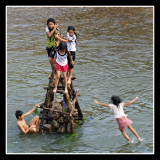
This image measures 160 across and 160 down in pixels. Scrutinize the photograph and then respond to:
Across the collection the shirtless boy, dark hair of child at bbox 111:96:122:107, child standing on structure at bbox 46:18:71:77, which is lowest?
the shirtless boy

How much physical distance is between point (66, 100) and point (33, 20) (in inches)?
543

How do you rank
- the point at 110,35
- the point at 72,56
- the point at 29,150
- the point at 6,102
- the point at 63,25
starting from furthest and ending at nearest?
1. the point at 63,25
2. the point at 110,35
3. the point at 6,102
4. the point at 72,56
5. the point at 29,150

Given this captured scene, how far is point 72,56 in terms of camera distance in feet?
32.9

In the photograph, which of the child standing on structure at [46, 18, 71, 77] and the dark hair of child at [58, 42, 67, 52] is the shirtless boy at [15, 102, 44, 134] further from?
the dark hair of child at [58, 42, 67, 52]

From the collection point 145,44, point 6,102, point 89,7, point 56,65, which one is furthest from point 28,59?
point 89,7

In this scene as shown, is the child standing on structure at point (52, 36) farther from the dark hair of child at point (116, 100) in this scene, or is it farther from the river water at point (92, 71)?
the river water at point (92, 71)

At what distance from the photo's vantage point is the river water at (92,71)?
969 cm

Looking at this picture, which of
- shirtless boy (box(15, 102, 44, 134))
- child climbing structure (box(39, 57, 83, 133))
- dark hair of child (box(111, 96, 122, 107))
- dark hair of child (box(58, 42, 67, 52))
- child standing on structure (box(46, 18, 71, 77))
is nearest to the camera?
dark hair of child (box(111, 96, 122, 107))

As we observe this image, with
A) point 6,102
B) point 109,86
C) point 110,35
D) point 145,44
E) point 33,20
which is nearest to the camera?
point 6,102

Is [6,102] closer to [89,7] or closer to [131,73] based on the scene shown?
[131,73]

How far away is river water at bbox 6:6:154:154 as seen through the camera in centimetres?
969

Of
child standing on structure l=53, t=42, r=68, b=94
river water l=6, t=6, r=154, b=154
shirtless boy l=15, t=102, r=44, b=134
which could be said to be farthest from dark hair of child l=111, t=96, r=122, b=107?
shirtless boy l=15, t=102, r=44, b=134

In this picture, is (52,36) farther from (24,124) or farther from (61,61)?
(24,124)

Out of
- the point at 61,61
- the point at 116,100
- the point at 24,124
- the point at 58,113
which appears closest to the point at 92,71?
the point at 58,113
